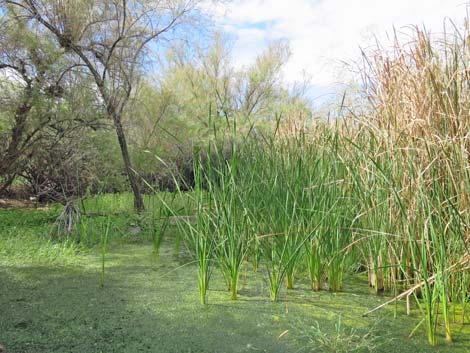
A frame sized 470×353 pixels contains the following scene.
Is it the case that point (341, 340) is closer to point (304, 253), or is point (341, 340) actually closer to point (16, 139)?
point (304, 253)

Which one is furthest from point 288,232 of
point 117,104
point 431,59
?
point 117,104

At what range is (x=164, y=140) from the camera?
26.8 feet

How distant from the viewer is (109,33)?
5.50 m

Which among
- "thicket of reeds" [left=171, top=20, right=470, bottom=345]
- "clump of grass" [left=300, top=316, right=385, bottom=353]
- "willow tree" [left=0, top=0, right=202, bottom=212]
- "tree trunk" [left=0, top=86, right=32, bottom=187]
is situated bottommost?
"clump of grass" [left=300, top=316, right=385, bottom=353]

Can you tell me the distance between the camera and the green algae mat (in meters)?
1.60

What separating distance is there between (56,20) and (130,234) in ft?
9.10

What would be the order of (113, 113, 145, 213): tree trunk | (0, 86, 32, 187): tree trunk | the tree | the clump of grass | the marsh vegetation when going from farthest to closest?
1. (113, 113, 145, 213): tree trunk
2. (0, 86, 32, 187): tree trunk
3. the tree
4. the marsh vegetation
5. the clump of grass

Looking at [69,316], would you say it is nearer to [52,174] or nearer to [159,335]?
[159,335]

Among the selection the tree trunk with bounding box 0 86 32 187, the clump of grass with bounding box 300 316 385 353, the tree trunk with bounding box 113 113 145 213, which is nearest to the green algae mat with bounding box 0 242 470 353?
the clump of grass with bounding box 300 316 385 353

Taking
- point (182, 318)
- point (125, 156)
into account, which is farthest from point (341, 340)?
point (125, 156)

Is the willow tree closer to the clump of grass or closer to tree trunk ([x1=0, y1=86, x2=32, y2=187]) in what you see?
tree trunk ([x1=0, y1=86, x2=32, y2=187])

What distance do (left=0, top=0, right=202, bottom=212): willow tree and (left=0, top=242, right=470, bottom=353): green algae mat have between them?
3.24 m

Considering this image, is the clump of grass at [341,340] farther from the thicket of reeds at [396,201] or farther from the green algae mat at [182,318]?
the thicket of reeds at [396,201]

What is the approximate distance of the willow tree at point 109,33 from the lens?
4.88 meters
